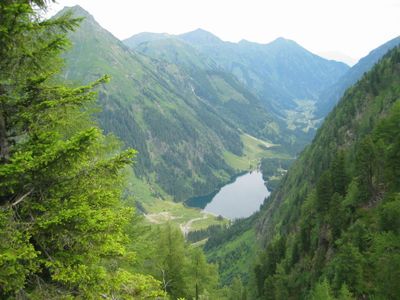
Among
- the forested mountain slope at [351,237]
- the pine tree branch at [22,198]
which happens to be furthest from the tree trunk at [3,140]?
the forested mountain slope at [351,237]

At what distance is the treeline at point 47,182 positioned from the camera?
1279cm

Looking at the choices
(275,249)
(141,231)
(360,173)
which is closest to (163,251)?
(141,231)

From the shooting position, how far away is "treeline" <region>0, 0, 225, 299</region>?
12789 millimetres

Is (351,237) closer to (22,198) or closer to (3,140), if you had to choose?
(22,198)

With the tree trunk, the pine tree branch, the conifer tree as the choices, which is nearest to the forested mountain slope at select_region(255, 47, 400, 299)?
the conifer tree

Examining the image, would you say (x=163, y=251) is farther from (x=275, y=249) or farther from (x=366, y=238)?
(x=275, y=249)

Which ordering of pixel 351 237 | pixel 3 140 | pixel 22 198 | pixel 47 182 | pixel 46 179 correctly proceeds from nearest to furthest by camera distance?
1. pixel 22 198
2. pixel 46 179
3. pixel 47 182
4. pixel 3 140
5. pixel 351 237

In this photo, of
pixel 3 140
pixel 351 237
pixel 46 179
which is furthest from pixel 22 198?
pixel 351 237

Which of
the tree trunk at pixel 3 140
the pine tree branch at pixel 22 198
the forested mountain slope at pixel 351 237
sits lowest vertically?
the forested mountain slope at pixel 351 237

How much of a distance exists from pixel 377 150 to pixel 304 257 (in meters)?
29.2

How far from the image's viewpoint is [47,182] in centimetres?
1429

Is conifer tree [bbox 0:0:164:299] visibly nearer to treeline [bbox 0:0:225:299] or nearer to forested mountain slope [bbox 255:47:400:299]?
treeline [bbox 0:0:225:299]

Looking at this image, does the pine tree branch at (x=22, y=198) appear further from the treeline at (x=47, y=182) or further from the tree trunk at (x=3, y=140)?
the tree trunk at (x=3, y=140)

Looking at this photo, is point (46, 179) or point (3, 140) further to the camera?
point (3, 140)
